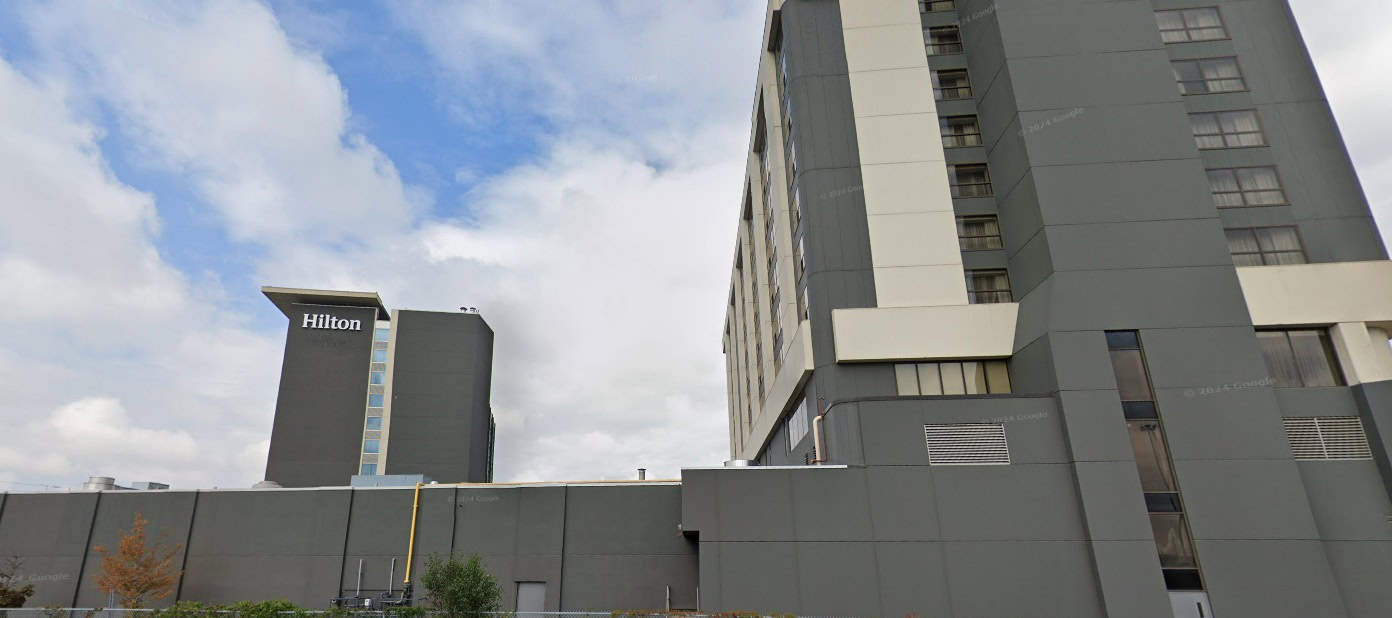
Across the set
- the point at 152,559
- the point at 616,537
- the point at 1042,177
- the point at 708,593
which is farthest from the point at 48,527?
the point at 1042,177

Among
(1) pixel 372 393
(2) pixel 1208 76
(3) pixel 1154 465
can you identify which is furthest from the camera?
(1) pixel 372 393

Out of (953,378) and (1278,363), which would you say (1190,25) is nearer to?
(1278,363)

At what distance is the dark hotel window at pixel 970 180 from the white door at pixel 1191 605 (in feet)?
55.4

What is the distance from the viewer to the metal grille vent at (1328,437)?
81.1 feet

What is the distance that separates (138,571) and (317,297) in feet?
212

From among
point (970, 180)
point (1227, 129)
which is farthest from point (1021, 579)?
point (1227, 129)

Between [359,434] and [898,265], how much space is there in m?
73.6

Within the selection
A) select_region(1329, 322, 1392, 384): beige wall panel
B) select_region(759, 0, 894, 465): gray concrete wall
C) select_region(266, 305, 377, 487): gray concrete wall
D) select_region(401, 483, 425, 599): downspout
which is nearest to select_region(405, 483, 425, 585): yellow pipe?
select_region(401, 483, 425, 599): downspout

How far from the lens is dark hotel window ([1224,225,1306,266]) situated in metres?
27.8

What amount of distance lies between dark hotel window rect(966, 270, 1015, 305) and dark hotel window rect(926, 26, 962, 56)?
11.3 m

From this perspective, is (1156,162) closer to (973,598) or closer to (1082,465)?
(1082,465)

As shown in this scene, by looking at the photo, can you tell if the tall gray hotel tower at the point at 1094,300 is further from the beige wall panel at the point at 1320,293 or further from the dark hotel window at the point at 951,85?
the dark hotel window at the point at 951,85

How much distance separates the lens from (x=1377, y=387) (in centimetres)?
2483

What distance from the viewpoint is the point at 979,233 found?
3089cm
